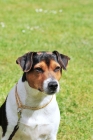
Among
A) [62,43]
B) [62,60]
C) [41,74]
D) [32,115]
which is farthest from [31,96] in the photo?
[62,43]

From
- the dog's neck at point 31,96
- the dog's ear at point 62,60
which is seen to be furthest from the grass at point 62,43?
the dog's ear at point 62,60

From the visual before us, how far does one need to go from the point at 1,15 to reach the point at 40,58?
810 cm

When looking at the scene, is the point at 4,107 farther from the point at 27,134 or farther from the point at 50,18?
the point at 50,18

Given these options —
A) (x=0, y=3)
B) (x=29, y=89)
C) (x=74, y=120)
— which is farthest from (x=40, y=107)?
(x=0, y=3)

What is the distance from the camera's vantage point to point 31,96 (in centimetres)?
405

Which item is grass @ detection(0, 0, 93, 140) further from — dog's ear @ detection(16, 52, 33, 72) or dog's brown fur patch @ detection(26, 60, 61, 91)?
dog's ear @ detection(16, 52, 33, 72)

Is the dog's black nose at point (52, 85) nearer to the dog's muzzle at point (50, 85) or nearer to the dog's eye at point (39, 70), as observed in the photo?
the dog's muzzle at point (50, 85)

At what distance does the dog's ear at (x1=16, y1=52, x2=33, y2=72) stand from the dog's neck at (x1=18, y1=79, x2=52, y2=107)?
0.21 m

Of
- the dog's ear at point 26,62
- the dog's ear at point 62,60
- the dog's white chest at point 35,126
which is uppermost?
the dog's ear at point 26,62

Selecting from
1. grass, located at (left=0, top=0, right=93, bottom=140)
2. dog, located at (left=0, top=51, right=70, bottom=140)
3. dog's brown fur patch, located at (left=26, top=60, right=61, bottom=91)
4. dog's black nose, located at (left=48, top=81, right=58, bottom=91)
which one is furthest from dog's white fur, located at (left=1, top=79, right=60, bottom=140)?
grass, located at (left=0, top=0, right=93, bottom=140)

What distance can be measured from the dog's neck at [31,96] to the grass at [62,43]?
1.28 metres

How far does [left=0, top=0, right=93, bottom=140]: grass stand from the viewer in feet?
19.2

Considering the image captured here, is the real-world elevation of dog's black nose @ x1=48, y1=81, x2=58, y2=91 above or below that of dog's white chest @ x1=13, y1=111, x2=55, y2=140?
above

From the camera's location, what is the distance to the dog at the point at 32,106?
3922mm
